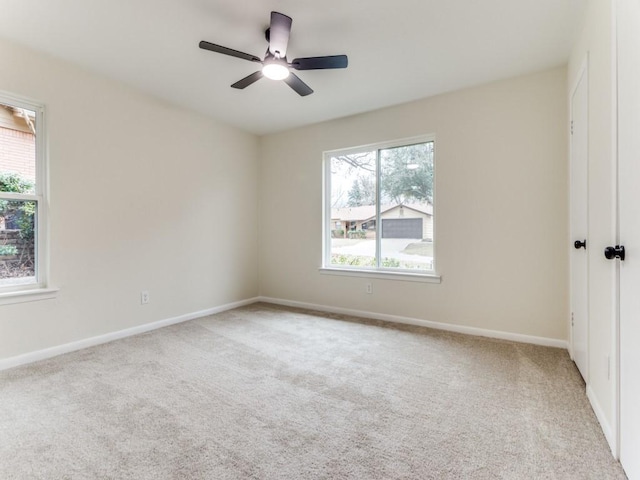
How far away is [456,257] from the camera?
11.0 ft

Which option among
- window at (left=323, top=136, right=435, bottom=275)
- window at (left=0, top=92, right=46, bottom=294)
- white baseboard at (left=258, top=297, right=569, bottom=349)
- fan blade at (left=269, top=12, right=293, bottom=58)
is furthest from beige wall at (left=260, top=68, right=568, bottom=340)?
window at (left=0, top=92, right=46, bottom=294)

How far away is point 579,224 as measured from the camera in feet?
7.83

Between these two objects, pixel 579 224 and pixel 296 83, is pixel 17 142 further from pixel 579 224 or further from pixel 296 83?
pixel 579 224

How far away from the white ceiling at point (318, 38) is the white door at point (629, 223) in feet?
3.28

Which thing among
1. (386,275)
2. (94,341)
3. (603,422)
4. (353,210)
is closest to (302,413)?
(603,422)

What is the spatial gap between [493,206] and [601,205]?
1387mm

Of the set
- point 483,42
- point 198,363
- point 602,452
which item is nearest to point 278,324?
point 198,363

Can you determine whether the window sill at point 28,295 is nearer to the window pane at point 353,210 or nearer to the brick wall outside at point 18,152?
the brick wall outside at point 18,152

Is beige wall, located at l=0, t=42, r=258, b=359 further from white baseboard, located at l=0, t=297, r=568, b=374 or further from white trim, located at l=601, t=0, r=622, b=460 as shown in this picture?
white trim, located at l=601, t=0, r=622, b=460

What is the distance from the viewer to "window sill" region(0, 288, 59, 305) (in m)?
2.51

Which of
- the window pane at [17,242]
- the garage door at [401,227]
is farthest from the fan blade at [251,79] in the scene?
the garage door at [401,227]

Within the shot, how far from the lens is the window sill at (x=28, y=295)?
8.23 feet

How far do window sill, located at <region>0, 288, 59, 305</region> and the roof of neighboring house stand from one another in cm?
310

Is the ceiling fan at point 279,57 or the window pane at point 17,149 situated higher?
the ceiling fan at point 279,57
